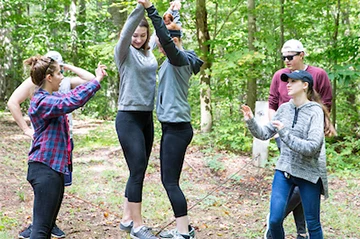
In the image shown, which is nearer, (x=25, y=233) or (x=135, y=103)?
(x=135, y=103)

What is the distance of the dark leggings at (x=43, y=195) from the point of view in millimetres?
3051

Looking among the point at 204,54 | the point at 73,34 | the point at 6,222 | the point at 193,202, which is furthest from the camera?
the point at 73,34

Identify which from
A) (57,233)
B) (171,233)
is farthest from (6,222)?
(171,233)

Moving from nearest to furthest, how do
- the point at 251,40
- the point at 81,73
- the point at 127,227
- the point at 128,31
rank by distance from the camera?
the point at 128,31
the point at 81,73
the point at 127,227
the point at 251,40

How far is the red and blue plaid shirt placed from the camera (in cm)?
300

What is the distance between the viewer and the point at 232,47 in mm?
9789

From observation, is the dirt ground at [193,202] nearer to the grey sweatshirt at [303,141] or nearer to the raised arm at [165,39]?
the grey sweatshirt at [303,141]

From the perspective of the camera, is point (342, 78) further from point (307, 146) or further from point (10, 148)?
point (10, 148)

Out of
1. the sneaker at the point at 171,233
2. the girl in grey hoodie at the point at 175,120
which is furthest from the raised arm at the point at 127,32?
the sneaker at the point at 171,233

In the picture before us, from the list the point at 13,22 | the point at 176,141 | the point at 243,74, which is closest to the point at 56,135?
the point at 176,141

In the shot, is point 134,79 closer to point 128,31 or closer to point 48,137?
point 128,31

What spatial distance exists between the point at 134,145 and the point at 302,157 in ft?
4.91

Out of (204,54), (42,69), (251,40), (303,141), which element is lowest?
(303,141)

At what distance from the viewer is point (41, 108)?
3.04 metres
